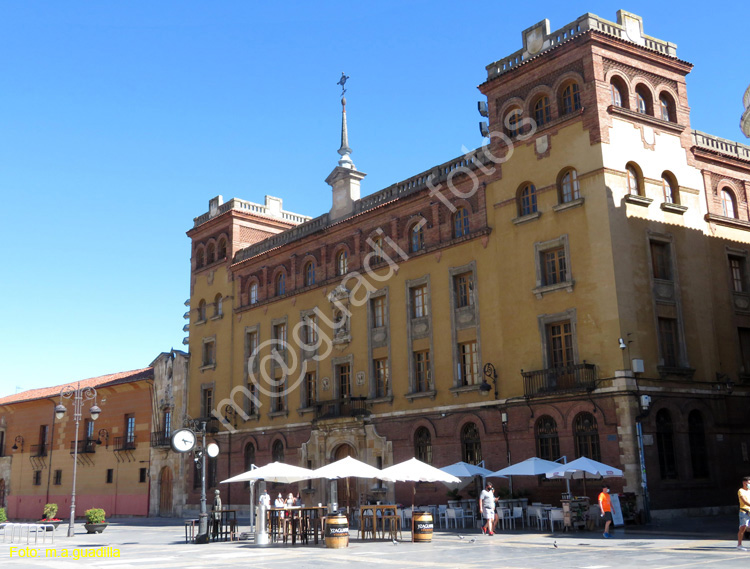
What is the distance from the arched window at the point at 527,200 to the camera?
31.0 meters

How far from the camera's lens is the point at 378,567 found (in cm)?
1656

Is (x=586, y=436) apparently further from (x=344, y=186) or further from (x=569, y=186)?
(x=344, y=186)

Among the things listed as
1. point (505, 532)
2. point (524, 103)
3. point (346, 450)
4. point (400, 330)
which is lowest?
point (505, 532)

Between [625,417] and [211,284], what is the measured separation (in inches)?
1170

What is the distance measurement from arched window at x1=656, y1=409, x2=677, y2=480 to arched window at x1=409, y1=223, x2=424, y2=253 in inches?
504

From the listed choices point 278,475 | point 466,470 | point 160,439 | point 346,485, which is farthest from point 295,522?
point 160,439

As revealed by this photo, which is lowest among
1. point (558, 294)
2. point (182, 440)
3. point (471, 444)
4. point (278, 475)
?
point (278, 475)

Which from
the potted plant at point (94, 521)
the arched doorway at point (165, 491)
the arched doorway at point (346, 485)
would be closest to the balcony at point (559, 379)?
the arched doorway at point (346, 485)

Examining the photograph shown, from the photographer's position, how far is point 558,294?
2923 cm

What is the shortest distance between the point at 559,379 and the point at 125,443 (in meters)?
33.8

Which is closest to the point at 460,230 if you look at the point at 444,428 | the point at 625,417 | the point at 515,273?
the point at 515,273

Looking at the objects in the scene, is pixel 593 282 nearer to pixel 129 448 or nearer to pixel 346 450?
pixel 346 450

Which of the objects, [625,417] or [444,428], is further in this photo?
[444,428]

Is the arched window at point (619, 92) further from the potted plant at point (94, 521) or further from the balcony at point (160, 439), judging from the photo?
the balcony at point (160, 439)
